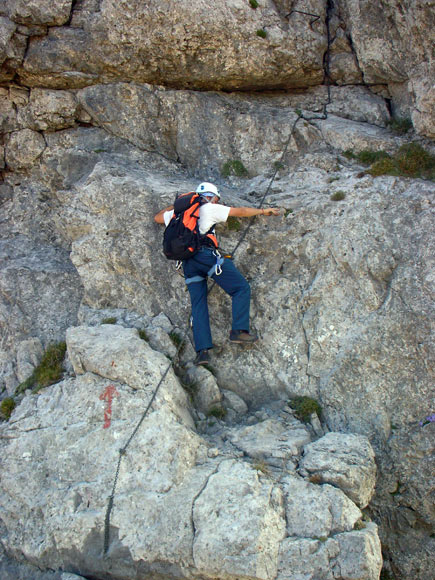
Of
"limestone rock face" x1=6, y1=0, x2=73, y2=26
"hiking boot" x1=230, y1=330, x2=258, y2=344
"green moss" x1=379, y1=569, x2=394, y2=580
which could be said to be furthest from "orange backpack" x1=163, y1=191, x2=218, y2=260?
"green moss" x1=379, y1=569, x2=394, y2=580

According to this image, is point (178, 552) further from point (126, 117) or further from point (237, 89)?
point (237, 89)

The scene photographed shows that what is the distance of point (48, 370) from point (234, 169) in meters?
6.13

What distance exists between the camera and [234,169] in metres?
12.1

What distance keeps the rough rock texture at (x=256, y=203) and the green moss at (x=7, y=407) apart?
578mm

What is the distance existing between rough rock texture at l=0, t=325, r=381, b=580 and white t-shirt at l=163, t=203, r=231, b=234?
95.4 inches

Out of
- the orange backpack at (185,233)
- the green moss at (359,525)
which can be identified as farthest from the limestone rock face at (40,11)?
the green moss at (359,525)

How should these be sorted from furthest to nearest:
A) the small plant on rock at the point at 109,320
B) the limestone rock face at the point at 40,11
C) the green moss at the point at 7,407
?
the limestone rock face at the point at 40,11, the small plant on rock at the point at 109,320, the green moss at the point at 7,407

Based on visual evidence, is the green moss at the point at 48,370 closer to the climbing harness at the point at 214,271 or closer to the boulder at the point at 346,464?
the climbing harness at the point at 214,271

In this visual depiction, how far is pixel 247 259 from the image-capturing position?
33.7 ft

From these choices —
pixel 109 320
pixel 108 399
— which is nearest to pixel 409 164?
pixel 109 320

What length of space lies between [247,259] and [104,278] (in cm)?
286

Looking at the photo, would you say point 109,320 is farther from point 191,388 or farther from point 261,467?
point 261,467

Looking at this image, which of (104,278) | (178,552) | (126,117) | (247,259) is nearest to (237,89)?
(126,117)

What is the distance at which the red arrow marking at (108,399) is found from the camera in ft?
26.2
